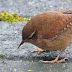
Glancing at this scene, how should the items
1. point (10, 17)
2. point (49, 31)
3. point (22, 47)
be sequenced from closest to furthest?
point (49, 31), point (22, 47), point (10, 17)

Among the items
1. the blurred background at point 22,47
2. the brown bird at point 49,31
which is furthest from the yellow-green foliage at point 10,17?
the brown bird at point 49,31

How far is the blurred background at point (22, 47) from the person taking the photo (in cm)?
306

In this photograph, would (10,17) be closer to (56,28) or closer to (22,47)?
(22,47)

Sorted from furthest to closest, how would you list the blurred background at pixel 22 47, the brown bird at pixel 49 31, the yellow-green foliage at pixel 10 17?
the yellow-green foliage at pixel 10 17 < the brown bird at pixel 49 31 < the blurred background at pixel 22 47

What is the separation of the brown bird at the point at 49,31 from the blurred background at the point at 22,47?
14 cm

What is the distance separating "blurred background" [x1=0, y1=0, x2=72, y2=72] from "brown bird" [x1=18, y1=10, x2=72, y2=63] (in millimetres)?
142

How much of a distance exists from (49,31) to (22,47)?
1.51 feet

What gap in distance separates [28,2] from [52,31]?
58.2 inches

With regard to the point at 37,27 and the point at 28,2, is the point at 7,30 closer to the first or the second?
the point at 37,27

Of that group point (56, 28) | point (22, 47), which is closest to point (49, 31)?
point (56, 28)

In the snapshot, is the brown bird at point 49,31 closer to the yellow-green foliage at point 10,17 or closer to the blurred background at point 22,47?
the blurred background at point 22,47

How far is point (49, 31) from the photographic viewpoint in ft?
11.0

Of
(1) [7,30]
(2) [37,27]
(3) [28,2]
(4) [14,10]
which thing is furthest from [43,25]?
(3) [28,2]

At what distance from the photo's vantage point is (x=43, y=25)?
3352 millimetres
